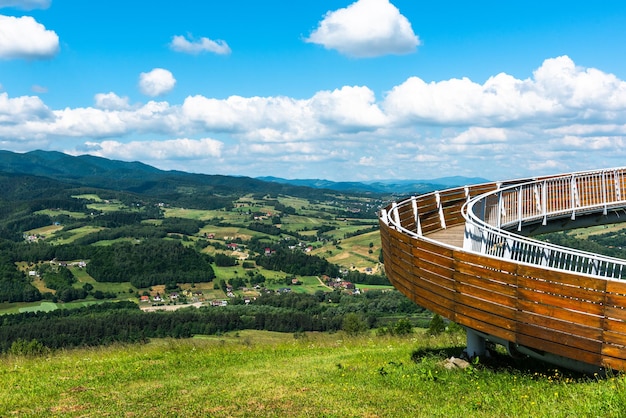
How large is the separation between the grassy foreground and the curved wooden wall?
63cm

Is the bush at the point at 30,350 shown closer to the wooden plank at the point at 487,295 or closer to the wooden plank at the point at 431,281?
the wooden plank at the point at 431,281

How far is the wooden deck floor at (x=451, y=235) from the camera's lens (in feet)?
51.1

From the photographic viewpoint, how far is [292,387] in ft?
32.1

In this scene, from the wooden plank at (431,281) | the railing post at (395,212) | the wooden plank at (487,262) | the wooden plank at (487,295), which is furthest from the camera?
the railing post at (395,212)

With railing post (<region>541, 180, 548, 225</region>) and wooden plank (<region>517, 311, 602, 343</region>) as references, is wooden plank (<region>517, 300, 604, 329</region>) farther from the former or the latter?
railing post (<region>541, 180, 548, 225</region>)

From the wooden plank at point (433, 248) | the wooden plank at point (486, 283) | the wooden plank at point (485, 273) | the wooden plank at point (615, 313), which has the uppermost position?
the wooden plank at point (433, 248)

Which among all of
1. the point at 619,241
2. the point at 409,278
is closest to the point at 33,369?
the point at 409,278

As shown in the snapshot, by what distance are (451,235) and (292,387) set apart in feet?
30.5

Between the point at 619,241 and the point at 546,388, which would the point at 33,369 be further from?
the point at 619,241

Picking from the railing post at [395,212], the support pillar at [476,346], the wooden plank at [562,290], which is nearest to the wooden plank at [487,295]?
the wooden plank at [562,290]

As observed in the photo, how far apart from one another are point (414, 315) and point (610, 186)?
85.2 meters

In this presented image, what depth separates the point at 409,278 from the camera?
1091 cm

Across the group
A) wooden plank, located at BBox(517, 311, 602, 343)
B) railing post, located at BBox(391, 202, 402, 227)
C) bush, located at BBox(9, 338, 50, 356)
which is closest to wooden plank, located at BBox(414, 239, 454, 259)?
wooden plank, located at BBox(517, 311, 602, 343)

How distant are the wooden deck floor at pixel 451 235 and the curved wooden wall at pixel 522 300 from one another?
506 centimetres
